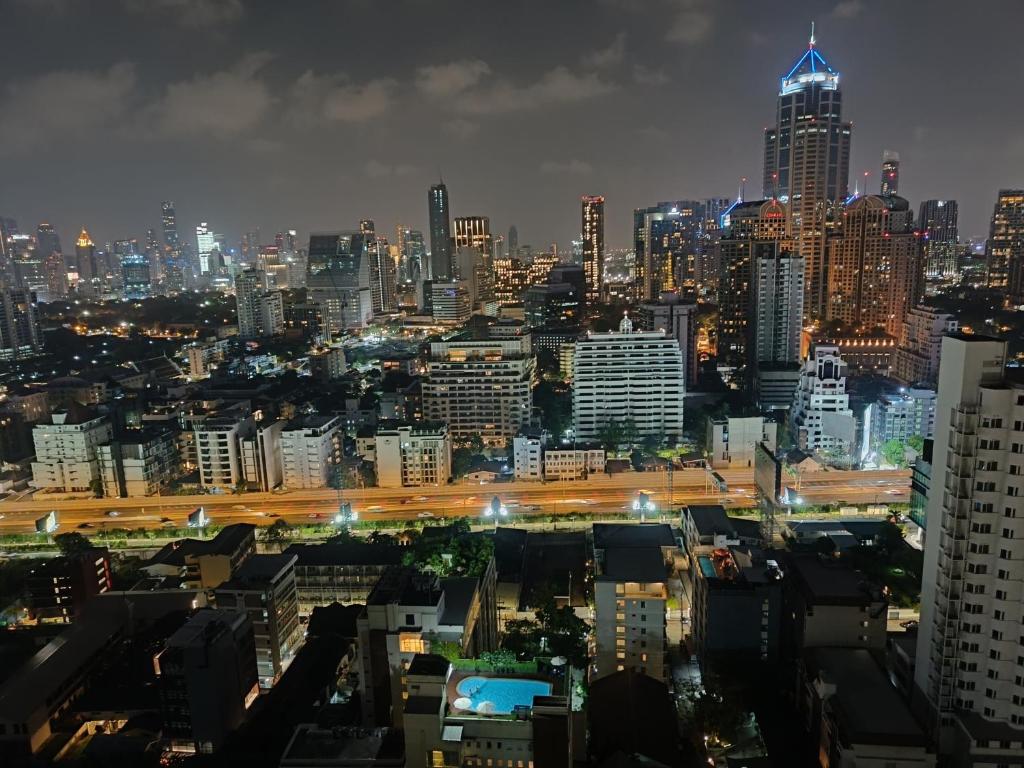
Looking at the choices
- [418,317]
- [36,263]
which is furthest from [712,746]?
[36,263]

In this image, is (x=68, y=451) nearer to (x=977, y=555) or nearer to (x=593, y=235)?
(x=977, y=555)

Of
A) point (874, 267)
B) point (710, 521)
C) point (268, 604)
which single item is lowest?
point (268, 604)

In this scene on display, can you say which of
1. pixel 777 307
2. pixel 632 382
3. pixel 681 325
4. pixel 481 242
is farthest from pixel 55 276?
pixel 777 307

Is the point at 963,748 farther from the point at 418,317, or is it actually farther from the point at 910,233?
the point at 418,317

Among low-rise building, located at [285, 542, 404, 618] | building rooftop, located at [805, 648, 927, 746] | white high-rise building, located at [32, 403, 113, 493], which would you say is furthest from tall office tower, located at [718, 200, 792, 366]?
white high-rise building, located at [32, 403, 113, 493]

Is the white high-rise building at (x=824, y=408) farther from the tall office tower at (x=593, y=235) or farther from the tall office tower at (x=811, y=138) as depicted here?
the tall office tower at (x=593, y=235)

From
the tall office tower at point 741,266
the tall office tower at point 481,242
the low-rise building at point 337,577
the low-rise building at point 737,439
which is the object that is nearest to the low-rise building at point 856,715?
the low-rise building at point 337,577
